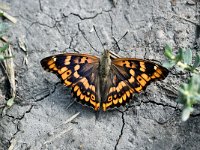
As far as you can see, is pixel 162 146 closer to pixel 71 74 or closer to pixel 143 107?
pixel 143 107

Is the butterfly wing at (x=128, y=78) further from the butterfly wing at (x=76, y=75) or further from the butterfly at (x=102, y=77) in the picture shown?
the butterfly wing at (x=76, y=75)

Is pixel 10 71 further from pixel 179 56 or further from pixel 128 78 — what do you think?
pixel 179 56

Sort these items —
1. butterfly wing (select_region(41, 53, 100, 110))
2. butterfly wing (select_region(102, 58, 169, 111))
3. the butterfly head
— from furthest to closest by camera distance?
the butterfly head
butterfly wing (select_region(41, 53, 100, 110))
butterfly wing (select_region(102, 58, 169, 111))

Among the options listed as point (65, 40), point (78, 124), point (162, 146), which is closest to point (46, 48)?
point (65, 40)

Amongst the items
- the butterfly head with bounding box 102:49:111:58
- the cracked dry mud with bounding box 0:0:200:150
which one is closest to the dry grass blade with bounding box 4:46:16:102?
the cracked dry mud with bounding box 0:0:200:150

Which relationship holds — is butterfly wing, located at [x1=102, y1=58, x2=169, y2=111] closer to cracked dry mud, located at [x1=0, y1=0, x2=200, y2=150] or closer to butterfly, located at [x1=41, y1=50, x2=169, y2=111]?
butterfly, located at [x1=41, y1=50, x2=169, y2=111]

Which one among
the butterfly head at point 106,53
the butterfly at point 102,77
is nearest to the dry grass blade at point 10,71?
the butterfly at point 102,77
